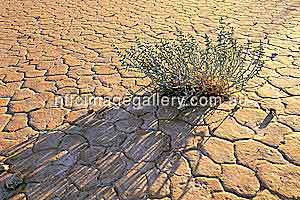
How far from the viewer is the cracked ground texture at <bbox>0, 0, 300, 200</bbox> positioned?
8.09 ft

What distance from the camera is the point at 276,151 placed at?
8.77ft

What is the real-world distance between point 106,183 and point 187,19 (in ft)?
13.3

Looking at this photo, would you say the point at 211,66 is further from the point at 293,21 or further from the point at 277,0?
the point at 277,0

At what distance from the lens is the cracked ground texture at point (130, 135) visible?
2.46m

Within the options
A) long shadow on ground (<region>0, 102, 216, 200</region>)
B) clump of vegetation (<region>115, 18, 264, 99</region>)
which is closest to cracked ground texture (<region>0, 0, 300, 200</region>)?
long shadow on ground (<region>0, 102, 216, 200</region>)

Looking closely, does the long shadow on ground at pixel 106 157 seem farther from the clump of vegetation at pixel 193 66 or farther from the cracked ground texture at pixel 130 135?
the clump of vegetation at pixel 193 66

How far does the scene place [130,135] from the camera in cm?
301

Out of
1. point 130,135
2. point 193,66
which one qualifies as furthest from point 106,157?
point 193,66

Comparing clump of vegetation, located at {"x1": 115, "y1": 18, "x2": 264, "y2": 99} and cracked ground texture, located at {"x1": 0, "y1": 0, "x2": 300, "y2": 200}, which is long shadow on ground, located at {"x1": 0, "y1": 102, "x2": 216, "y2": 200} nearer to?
cracked ground texture, located at {"x1": 0, "y1": 0, "x2": 300, "y2": 200}

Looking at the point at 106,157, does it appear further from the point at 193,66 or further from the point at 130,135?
the point at 193,66

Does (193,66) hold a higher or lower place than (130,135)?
higher

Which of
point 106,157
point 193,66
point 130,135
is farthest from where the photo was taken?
point 193,66

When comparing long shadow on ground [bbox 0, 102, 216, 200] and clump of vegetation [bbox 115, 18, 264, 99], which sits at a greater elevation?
clump of vegetation [bbox 115, 18, 264, 99]

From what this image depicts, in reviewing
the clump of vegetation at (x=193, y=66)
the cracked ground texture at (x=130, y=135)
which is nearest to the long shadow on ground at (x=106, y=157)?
the cracked ground texture at (x=130, y=135)
